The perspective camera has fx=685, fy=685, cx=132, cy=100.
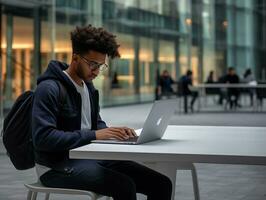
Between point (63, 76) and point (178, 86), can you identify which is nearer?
point (63, 76)

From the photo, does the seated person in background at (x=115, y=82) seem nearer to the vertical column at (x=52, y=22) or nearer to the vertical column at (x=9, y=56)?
the vertical column at (x=52, y=22)

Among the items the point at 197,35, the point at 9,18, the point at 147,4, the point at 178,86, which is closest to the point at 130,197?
the point at 9,18

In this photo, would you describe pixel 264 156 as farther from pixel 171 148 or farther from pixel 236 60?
pixel 236 60

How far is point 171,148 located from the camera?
3.35 m

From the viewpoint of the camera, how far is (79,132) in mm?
3396

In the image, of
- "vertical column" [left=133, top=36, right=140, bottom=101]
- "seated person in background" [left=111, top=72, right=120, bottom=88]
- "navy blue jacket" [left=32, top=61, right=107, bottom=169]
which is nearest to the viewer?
"navy blue jacket" [left=32, top=61, right=107, bottom=169]

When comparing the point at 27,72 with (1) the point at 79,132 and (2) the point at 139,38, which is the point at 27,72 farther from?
(1) the point at 79,132

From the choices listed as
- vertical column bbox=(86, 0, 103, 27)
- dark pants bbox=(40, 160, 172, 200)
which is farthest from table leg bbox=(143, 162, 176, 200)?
vertical column bbox=(86, 0, 103, 27)

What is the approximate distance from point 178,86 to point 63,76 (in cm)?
2086

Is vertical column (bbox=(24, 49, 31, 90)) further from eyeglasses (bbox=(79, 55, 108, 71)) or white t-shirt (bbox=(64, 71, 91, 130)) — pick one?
eyeglasses (bbox=(79, 55, 108, 71))

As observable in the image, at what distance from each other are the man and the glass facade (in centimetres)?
1612

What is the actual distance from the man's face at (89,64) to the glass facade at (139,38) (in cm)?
1614

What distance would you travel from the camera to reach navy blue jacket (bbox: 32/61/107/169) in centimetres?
333

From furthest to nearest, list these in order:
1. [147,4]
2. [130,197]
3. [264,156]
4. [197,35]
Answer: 1. [197,35]
2. [147,4]
3. [130,197]
4. [264,156]
